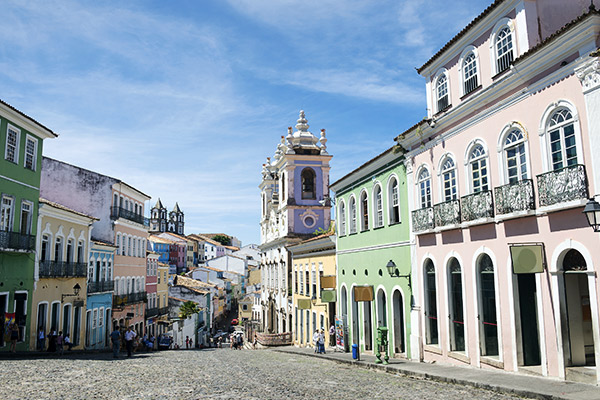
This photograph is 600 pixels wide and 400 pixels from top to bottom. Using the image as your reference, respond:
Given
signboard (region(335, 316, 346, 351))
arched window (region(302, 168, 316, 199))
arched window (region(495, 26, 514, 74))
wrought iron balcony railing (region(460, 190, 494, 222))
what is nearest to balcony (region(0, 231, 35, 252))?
signboard (region(335, 316, 346, 351))

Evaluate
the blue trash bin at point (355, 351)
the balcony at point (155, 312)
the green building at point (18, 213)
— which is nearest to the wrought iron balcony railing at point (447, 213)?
the blue trash bin at point (355, 351)

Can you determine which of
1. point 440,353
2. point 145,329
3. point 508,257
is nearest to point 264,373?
point 440,353

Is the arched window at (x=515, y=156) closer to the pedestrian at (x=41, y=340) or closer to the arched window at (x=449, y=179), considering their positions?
the arched window at (x=449, y=179)

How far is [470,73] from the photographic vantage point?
14234 mm

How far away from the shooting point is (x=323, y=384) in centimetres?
1195

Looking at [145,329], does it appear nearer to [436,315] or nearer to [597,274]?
[436,315]

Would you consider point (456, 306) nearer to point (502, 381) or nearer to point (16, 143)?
point (502, 381)

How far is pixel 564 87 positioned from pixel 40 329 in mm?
22010

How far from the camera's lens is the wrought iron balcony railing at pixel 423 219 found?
15.8 meters

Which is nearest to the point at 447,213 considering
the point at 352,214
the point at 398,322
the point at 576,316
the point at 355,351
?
the point at 576,316

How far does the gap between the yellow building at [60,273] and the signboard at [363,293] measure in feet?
44.7

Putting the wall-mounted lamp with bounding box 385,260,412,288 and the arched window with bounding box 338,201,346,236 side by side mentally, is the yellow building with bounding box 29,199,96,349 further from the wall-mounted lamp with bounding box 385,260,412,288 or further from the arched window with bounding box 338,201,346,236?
the wall-mounted lamp with bounding box 385,260,412,288

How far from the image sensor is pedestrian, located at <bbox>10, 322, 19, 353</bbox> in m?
19.4

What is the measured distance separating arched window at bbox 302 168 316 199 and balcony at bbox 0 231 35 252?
2357 centimetres
